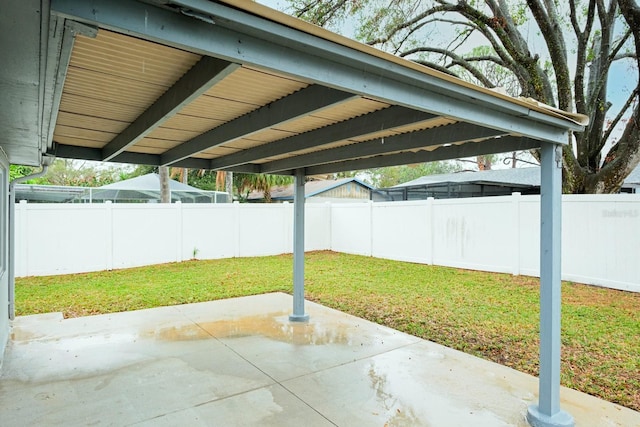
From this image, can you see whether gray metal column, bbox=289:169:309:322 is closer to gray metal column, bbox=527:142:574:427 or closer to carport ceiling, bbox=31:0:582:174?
carport ceiling, bbox=31:0:582:174

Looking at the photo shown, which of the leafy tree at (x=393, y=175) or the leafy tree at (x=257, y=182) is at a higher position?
the leafy tree at (x=393, y=175)

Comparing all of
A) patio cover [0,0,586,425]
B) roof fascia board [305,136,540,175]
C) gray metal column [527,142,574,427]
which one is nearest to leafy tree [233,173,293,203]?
roof fascia board [305,136,540,175]

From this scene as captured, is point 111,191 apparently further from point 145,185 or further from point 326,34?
point 326,34

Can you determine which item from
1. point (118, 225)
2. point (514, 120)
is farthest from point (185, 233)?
point (514, 120)

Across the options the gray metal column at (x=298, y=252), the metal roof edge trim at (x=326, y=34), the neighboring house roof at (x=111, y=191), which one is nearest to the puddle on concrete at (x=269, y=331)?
the gray metal column at (x=298, y=252)

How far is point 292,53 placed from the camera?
171cm

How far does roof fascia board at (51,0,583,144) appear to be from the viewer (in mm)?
1341

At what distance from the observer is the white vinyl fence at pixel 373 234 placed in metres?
7.12

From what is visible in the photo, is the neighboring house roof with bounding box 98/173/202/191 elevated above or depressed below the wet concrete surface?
above

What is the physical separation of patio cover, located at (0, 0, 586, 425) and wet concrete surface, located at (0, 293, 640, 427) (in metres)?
0.66

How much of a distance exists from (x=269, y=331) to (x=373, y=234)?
7.40 metres

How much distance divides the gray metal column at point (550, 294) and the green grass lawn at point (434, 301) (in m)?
0.88

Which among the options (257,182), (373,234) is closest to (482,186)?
(373,234)

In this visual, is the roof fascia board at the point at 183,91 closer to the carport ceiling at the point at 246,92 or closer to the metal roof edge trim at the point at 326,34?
the carport ceiling at the point at 246,92
